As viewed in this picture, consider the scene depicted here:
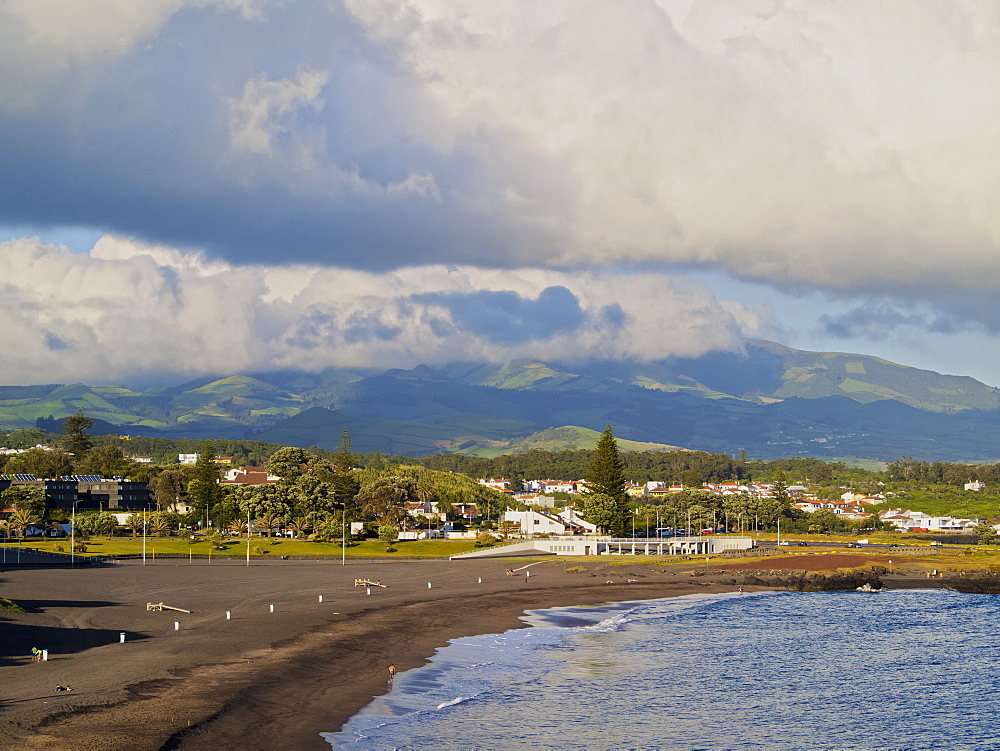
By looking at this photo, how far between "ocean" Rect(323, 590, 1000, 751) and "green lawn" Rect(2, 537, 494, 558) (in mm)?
56207

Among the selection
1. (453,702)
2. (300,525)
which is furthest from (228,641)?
(300,525)

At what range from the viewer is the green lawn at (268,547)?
127 m

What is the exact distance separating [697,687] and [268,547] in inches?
3698

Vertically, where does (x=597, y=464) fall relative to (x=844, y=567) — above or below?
above

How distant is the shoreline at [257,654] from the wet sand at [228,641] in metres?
0.11

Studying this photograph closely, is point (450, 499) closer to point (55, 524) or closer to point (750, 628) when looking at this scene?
point (55, 524)

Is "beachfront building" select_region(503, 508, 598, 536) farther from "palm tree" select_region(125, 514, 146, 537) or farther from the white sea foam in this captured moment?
the white sea foam

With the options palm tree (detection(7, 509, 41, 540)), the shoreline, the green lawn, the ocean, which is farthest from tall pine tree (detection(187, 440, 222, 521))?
the ocean

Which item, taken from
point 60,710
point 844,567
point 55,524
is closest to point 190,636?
point 60,710

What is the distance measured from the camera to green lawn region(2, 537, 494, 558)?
416ft

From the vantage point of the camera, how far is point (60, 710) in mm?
33188

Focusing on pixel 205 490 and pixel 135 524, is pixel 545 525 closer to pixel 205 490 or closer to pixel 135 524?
pixel 205 490

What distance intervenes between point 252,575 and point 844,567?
69969mm

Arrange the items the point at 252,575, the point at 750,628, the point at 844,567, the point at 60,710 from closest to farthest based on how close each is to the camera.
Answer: the point at 60,710
the point at 750,628
the point at 252,575
the point at 844,567
